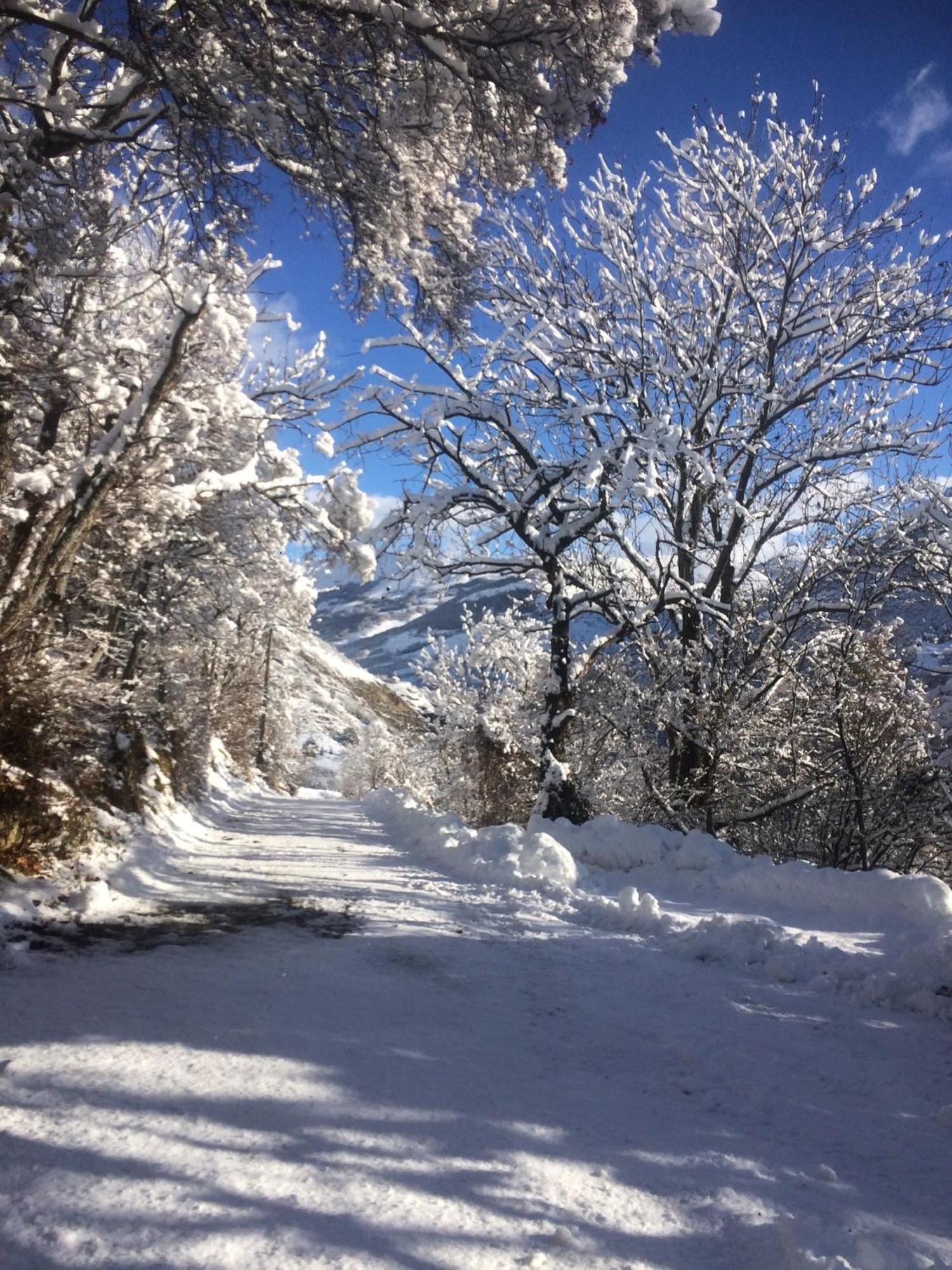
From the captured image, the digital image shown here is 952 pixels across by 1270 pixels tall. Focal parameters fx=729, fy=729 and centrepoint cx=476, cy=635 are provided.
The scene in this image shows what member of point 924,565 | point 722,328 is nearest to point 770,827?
point 924,565

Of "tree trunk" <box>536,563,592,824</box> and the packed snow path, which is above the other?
"tree trunk" <box>536,563,592,824</box>

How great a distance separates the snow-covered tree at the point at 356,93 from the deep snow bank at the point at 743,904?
15.8 ft

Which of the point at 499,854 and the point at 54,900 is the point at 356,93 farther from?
the point at 499,854

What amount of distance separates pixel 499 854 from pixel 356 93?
257 inches

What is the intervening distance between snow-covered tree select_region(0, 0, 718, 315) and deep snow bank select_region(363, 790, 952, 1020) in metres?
4.81

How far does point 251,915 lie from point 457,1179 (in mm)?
3735

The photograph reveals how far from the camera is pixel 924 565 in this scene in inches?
383

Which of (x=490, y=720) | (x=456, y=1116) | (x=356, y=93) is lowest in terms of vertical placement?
(x=456, y=1116)

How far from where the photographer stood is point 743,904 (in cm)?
596

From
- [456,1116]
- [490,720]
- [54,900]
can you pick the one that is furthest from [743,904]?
[490,720]

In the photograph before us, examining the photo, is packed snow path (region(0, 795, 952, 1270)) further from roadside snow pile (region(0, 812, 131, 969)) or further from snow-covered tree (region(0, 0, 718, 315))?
snow-covered tree (region(0, 0, 718, 315))

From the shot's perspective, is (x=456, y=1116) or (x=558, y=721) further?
(x=558, y=721)

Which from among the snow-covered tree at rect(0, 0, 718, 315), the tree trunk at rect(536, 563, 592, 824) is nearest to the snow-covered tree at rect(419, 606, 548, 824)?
the tree trunk at rect(536, 563, 592, 824)

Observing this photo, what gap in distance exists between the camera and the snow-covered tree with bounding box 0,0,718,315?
3684mm
